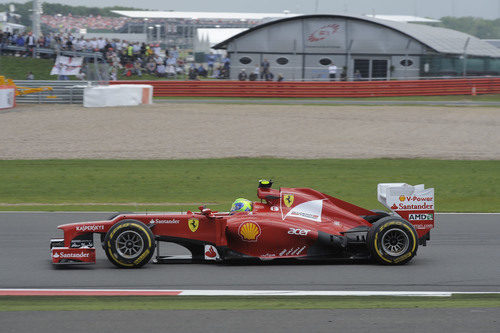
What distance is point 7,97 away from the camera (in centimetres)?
2903

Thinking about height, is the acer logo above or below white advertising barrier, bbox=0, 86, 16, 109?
below

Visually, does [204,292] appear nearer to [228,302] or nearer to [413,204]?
[228,302]

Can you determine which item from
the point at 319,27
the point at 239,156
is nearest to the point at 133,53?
the point at 319,27

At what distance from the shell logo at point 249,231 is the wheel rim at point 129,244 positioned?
1.13 m

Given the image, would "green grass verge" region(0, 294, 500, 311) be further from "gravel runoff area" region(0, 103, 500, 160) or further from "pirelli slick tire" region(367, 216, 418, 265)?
"gravel runoff area" region(0, 103, 500, 160)

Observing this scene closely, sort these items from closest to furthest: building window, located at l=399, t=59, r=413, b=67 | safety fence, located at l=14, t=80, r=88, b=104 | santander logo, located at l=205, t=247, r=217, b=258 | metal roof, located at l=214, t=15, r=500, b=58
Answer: santander logo, located at l=205, t=247, r=217, b=258 < safety fence, located at l=14, t=80, r=88, b=104 < building window, located at l=399, t=59, r=413, b=67 < metal roof, located at l=214, t=15, r=500, b=58

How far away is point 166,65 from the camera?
3900 cm

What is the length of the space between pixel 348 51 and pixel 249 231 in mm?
32251

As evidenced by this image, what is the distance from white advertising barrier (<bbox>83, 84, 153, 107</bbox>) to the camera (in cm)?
2853

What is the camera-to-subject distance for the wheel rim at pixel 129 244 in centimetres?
796

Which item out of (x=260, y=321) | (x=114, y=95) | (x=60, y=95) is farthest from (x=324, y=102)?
(x=260, y=321)

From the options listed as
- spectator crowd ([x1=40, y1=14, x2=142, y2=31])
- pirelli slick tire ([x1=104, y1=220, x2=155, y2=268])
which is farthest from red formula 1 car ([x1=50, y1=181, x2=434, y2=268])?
spectator crowd ([x1=40, y1=14, x2=142, y2=31])

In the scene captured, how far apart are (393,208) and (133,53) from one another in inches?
1284

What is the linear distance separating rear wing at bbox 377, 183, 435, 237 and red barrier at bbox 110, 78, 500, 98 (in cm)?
2605
